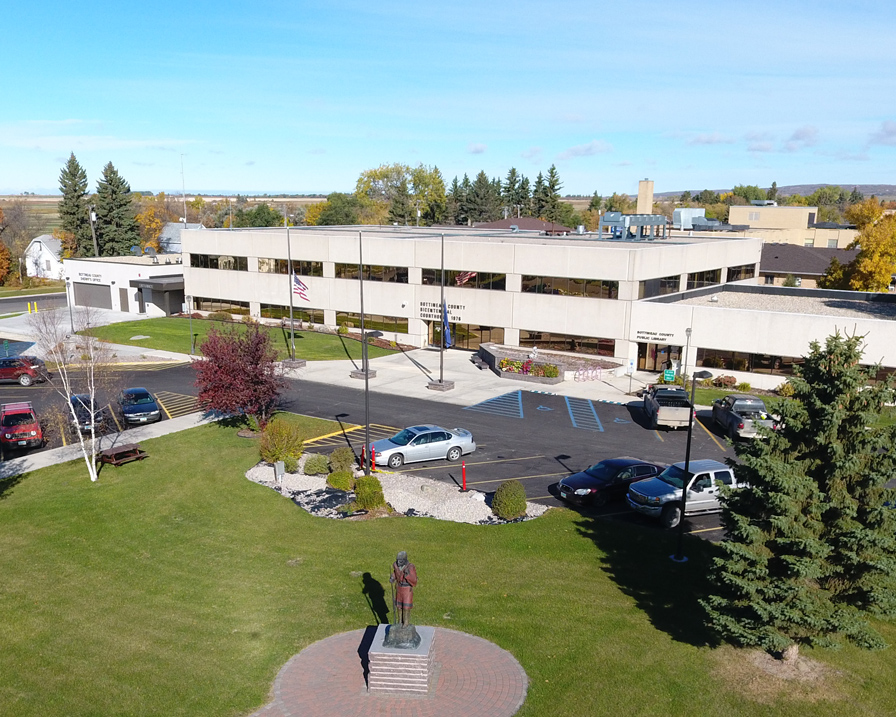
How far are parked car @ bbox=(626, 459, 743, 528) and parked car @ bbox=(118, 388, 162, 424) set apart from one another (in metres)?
22.5

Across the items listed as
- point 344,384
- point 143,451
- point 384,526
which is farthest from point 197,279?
point 384,526

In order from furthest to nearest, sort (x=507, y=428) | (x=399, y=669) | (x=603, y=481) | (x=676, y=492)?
(x=507, y=428) < (x=603, y=481) < (x=676, y=492) < (x=399, y=669)

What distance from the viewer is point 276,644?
621 inches

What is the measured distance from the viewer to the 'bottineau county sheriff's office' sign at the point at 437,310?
53.2m

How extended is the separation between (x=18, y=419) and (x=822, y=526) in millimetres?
30835

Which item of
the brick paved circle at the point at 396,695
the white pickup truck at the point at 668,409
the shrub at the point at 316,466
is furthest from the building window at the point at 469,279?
the brick paved circle at the point at 396,695

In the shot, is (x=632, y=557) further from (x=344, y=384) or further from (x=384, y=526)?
(x=344, y=384)

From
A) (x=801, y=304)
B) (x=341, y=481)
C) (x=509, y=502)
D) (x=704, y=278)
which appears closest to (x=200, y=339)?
(x=341, y=481)

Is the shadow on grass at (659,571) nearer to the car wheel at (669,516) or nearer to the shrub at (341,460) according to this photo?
the car wheel at (669,516)

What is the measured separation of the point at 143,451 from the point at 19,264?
262 ft

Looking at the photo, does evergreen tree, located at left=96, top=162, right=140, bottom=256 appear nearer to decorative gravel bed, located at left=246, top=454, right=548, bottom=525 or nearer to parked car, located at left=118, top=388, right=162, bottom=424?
parked car, located at left=118, top=388, right=162, bottom=424

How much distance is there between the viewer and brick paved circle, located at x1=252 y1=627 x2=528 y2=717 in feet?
44.4

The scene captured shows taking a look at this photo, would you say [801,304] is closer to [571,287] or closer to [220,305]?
[571,287]

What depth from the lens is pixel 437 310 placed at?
53969 mm
